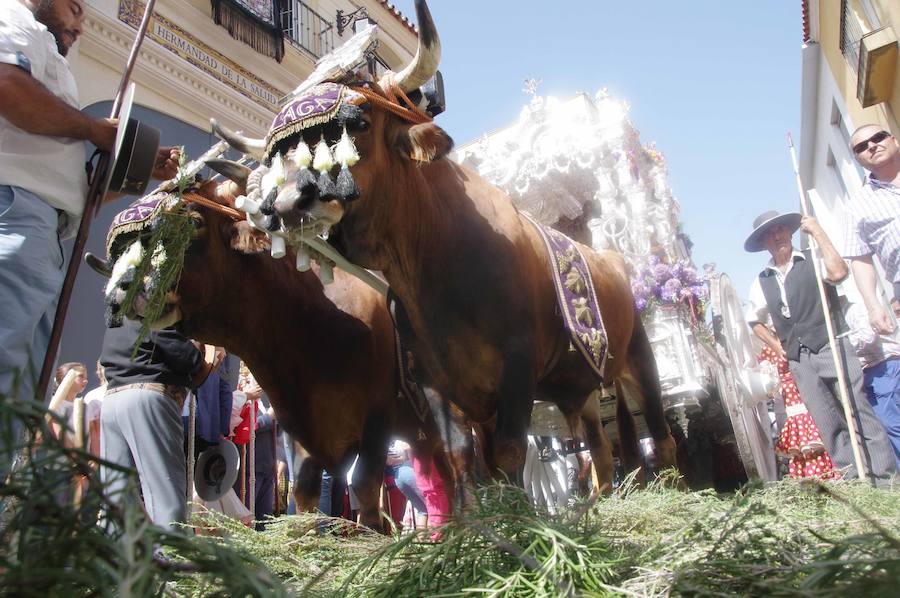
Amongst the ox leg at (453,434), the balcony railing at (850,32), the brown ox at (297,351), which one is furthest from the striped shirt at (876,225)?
the balcony railing at (850,32)

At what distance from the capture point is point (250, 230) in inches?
148

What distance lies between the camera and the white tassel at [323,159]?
9.29 ft

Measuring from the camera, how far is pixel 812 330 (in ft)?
16.4

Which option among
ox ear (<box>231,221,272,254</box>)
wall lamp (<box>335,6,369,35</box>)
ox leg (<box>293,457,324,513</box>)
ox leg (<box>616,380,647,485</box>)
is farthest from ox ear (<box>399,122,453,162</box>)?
wall lamp (<box>335,6,369,35</box>)

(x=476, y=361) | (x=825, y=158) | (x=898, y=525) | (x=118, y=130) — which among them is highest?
(x=825, y=158)

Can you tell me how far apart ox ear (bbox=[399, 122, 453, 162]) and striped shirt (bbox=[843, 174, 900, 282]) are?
276 centimetres

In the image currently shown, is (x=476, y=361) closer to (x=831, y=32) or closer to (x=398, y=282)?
(x=398, y=282)

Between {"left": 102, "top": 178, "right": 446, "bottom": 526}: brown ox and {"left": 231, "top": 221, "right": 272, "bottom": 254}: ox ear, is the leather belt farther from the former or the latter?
{"left": 231, "top": 221, "right": 272, "bottom": 254}: ox ear

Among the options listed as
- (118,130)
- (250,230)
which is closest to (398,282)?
(250,230)

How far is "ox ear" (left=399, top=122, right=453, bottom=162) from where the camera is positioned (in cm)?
320

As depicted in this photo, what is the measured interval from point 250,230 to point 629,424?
305cm

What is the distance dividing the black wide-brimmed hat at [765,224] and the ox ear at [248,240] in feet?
13.2

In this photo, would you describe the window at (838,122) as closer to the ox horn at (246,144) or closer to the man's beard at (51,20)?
the ox horn at (246,144)

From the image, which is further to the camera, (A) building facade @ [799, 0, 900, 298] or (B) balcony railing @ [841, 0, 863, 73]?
(B) balcony railing @ [841, 0, 863, 73]
